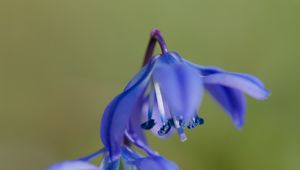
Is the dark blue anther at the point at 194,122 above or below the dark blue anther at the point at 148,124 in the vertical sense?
below

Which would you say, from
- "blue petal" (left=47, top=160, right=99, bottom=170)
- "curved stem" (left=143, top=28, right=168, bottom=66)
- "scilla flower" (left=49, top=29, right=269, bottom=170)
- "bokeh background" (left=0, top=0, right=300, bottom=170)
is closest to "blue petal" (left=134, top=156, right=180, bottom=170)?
"scilla flower" (left=49, top=29, right=269, bottom=170)

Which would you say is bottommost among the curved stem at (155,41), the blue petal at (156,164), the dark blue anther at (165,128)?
the blue petal at (156,164)

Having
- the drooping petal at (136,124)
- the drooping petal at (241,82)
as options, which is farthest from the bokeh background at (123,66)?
the drooping petal at (241,82)

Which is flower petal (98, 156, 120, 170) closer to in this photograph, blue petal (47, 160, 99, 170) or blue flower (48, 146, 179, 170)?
blue flower (48, 146, 179, 170)

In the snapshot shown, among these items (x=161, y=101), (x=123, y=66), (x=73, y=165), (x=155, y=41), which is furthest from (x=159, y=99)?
(x=123, y=66)

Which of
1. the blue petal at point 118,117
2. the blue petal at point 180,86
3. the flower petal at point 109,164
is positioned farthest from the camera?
the flower petal at point 109,164

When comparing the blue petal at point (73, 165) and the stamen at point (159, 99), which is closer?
the blue petal at point (73, 165)

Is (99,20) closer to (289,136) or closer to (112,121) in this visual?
(289,136)

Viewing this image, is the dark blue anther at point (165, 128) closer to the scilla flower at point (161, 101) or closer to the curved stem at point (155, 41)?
the scilla flower at point (161, 101)

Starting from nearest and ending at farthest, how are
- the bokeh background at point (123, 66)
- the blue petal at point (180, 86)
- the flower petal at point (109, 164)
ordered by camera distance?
the blue petal at point (180, 86) → the flower petal at point (109, 164) → the bokeh background at point (123, 66)
